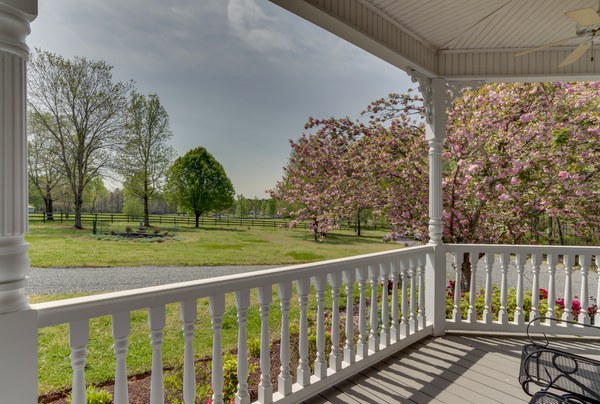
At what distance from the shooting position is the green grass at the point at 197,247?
3.93m

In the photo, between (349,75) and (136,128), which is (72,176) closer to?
(136,128)

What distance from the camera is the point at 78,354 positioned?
109cm

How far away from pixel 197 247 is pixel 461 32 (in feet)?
14.1

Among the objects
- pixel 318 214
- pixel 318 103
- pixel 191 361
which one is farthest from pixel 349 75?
pixel 191 361

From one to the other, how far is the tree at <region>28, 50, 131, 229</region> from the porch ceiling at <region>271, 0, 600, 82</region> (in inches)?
135

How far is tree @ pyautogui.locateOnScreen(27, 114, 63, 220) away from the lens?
11.7ft

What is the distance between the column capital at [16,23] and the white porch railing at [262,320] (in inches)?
29.7

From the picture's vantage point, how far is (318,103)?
5812 millimetres

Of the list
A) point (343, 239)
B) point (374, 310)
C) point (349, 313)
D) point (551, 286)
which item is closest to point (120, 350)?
point (349, 313)

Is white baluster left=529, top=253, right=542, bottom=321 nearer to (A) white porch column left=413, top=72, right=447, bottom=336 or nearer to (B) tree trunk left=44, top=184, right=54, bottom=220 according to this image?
(A) white porch column left=413, top=72, right=447, bottom=336

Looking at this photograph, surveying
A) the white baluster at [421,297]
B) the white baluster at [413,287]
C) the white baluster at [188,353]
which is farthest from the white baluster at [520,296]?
the white baluster at [188,353]

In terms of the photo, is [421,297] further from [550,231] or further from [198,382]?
[550,231]

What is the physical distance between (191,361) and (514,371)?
82.5 inches

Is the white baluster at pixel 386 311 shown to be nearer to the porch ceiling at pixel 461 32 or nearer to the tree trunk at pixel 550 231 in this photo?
the porch ceiling at pixel 461 32
